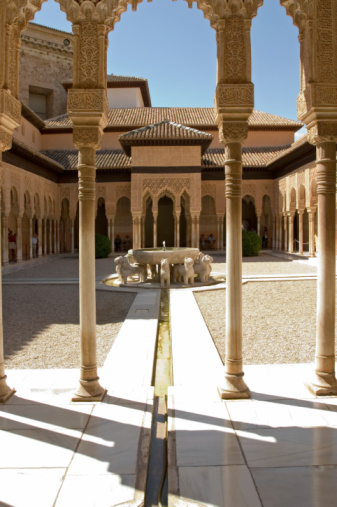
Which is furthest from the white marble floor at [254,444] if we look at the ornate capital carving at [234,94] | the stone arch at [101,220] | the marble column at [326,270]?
the stone arch at [101,220]

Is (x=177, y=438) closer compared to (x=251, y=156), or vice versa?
(x=177, y=438)

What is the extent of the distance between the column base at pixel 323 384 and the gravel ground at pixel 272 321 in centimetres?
126

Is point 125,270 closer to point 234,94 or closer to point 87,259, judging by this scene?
point 87,259

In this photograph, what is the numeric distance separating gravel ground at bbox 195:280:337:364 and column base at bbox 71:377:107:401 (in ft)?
6.90

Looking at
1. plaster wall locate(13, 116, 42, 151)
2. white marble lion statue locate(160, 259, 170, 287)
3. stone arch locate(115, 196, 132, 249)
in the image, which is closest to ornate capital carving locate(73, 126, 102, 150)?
white marble lion statue locate(160, 259, 170, 287)

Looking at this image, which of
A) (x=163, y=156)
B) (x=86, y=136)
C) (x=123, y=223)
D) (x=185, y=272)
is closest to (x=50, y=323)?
(x=86, y=136)

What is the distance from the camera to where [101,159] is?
27.6 metres

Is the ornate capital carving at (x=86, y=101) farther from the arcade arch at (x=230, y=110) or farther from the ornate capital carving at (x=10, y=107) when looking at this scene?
the ornate capital carving at (x=10, y=107)

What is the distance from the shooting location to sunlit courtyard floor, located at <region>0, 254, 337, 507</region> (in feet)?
8.72

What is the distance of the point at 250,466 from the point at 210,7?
4.08 m

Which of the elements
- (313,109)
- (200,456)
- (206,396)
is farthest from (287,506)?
(313,109)

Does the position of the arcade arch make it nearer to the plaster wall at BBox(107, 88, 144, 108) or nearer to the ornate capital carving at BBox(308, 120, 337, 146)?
the ornate capital carving at BBox(308, 120, 337, 146)

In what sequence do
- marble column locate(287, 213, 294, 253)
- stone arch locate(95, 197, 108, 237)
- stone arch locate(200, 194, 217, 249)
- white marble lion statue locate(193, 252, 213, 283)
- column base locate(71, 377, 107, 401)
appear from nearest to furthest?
column base locate(71, 377, 107, 401) < white marble lion statue locate(193, 252, 213, 283) < marble column locate(287, 213, 294, 253) < stone arch locate(200, 194, 217, 249) < stone arch locate(95, 197, 108, 237)

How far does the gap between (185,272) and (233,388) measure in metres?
8.30
